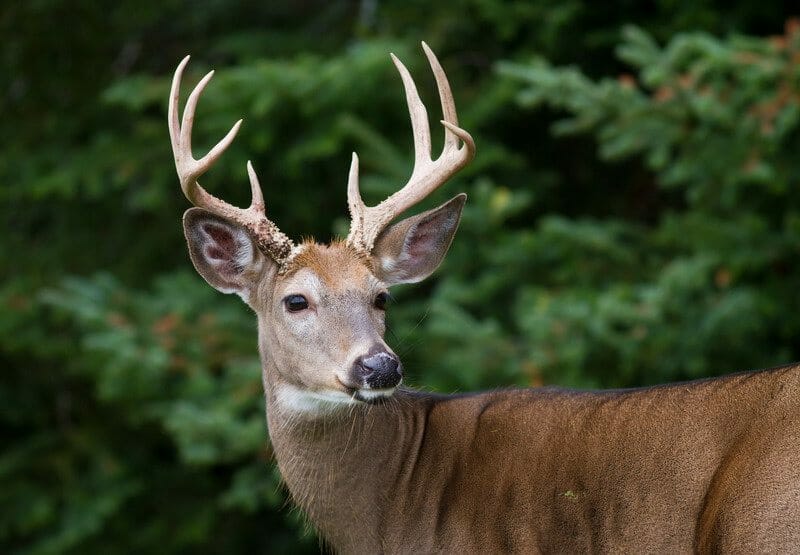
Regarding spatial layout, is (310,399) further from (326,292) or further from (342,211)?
(342,211)

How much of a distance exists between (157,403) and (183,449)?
25.7 inches

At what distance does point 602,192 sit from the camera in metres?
12.1

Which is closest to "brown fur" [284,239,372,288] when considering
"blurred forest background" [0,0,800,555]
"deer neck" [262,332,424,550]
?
"deer neck" [262,332,424,550]

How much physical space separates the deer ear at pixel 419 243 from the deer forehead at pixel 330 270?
9.7 inches

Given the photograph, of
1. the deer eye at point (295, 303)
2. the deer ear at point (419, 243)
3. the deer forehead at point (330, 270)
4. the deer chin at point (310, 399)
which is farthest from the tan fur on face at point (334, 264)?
the deer chin at point (310, 399)

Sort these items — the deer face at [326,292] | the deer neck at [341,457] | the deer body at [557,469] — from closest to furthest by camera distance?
the deer body at [557,469], the deer face at [326,292], the deer neck at [341,457]

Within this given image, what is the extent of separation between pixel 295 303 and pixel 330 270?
0.20 m

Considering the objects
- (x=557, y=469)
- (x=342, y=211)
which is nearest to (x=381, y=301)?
(x=557, y=469)

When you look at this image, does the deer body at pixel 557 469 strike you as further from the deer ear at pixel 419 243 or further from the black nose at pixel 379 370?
the deer ear at pixel 419 243

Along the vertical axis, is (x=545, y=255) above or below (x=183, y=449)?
above

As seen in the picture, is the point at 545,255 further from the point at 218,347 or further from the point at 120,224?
the point at 120,224

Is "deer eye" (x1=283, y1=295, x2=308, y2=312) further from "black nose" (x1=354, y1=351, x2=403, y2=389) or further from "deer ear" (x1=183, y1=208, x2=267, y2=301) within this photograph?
"black nose" (x1=354, y1=351, x2=403, y2=389)

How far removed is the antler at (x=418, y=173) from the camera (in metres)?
5.66

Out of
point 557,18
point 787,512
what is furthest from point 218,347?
point 787,512
